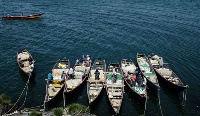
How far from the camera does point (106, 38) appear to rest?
203 ft

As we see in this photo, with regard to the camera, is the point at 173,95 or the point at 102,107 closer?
the point at 102,107

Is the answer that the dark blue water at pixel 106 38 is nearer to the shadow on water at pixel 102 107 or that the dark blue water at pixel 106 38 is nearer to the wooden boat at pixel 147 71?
the shadow on water at pixel 102 107

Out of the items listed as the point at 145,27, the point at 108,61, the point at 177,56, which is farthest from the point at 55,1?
the point at 177,56

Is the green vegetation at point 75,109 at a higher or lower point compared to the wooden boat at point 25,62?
lower

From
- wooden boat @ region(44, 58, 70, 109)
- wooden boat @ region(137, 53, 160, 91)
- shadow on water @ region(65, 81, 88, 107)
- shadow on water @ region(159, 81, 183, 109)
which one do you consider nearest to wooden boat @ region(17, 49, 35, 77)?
wooden boat @ region(44, 58, 70, 109)

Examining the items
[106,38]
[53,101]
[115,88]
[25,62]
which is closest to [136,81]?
[115,88]

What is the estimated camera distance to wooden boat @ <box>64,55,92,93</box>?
39819 mm

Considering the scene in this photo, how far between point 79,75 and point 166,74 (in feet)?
56.0

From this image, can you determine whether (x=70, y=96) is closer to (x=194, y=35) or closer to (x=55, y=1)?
(x=194, y=35)

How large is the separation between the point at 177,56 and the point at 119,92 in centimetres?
2206

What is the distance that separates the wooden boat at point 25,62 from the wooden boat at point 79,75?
337 inches

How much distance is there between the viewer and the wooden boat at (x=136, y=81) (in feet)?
127

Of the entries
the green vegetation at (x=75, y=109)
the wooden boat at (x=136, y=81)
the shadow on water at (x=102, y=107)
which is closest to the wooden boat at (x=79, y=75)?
the shadow on water at (x=102, y=107)

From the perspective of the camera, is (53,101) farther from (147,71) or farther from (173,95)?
(173,95)
